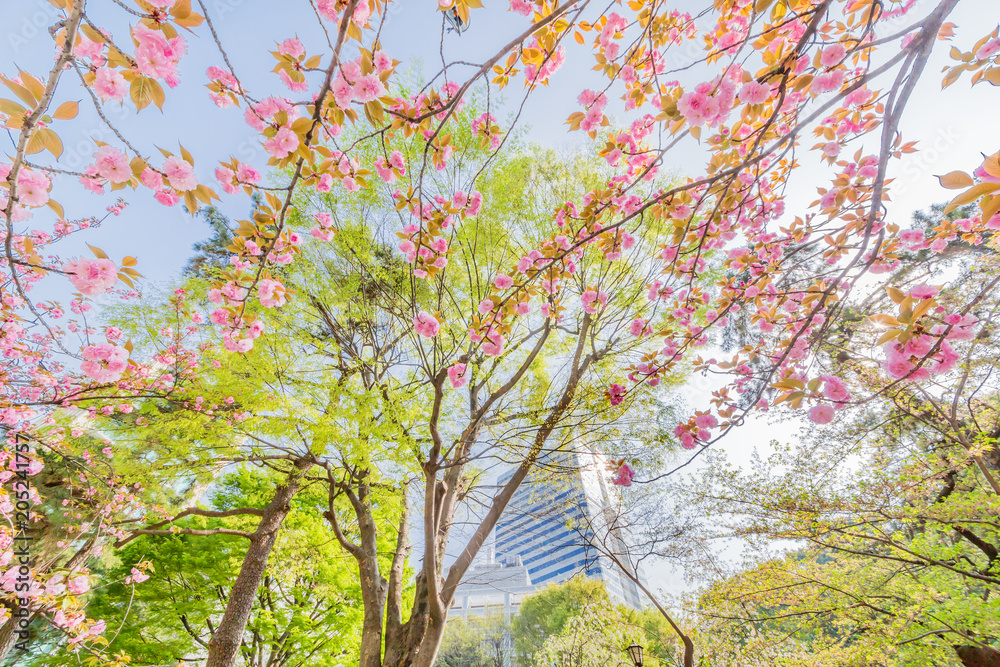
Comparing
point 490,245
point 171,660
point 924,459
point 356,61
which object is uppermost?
point 490,245

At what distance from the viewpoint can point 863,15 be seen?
1713 millimetres

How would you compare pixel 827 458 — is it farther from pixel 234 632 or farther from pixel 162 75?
pixel 234 632

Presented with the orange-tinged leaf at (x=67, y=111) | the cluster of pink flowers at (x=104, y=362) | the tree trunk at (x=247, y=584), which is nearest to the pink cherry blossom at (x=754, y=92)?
the orange-tinged leaf at (x=67, y=111)

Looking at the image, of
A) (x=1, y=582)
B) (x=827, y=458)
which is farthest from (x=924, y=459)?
(x=1, y=582)

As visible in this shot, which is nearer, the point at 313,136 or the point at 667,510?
the point at 313,136

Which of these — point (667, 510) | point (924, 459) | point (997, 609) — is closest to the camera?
point (997, 609)

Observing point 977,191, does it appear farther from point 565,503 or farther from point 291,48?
point 565,503

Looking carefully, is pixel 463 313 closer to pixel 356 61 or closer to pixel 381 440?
pixel 381 440

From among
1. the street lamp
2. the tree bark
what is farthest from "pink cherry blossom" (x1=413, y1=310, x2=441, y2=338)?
the tree bark

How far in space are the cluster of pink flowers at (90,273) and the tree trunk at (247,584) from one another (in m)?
3.08

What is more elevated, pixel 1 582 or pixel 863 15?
pixel 863 15

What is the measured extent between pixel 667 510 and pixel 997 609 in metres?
3.64

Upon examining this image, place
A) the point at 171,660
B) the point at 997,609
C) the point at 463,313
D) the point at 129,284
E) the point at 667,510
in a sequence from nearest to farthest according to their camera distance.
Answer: the point at 129,284, the point at 997,609, the point at 463,313, the point at 171,660, the point at 667,510

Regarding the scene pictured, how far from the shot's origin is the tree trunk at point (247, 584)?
4184 millimetres
